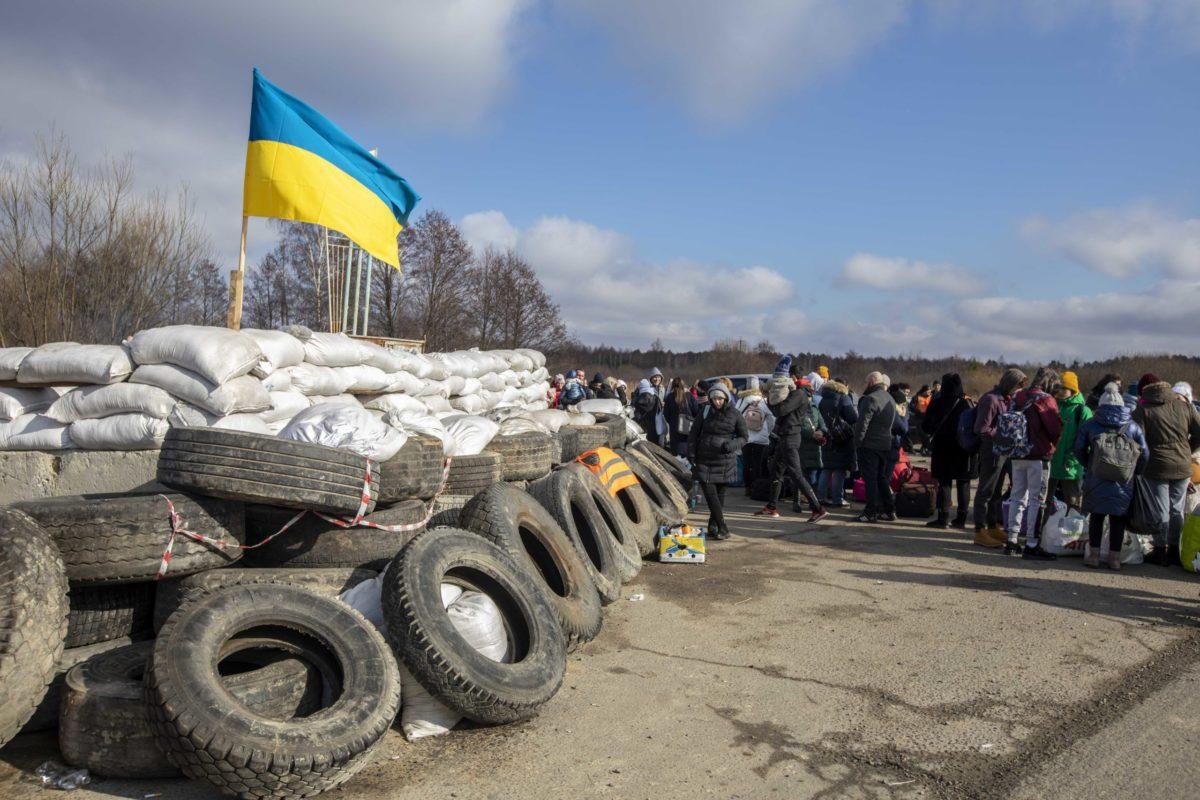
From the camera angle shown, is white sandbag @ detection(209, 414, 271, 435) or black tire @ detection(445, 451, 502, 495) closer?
white sandbag @ detection(209, 414, 271, 435)

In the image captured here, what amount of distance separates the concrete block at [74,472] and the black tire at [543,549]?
2776 millimetres

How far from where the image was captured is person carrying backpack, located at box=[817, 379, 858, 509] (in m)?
11.2

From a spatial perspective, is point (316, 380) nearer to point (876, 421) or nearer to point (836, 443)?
point (876, 421)

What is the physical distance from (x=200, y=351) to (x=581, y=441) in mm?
4401

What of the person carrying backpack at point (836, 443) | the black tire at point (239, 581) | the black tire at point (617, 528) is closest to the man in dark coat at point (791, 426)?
the person carrying backpack at point (836, 443)

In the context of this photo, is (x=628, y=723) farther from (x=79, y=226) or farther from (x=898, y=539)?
(x=79, y=226)

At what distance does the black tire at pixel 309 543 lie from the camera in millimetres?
5188

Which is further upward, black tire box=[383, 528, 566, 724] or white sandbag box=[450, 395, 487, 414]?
white sandbag box=[450, 395, 487, 414]

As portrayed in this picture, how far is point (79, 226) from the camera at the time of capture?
1452cm

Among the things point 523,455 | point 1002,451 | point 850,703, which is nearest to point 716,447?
point 523,455

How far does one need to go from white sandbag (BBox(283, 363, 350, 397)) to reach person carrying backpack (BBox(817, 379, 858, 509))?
258 inches

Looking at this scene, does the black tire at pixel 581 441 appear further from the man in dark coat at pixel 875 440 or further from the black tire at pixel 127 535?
the black tire at pixel 127 535

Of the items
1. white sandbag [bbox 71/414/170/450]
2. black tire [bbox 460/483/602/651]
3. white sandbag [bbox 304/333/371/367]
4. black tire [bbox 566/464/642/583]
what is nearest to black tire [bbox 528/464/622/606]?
black tire [bbox 566/464/642/583]

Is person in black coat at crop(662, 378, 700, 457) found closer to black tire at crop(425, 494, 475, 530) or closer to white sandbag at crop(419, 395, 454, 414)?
white sandbag at crop(419, 395, 454, 414)
